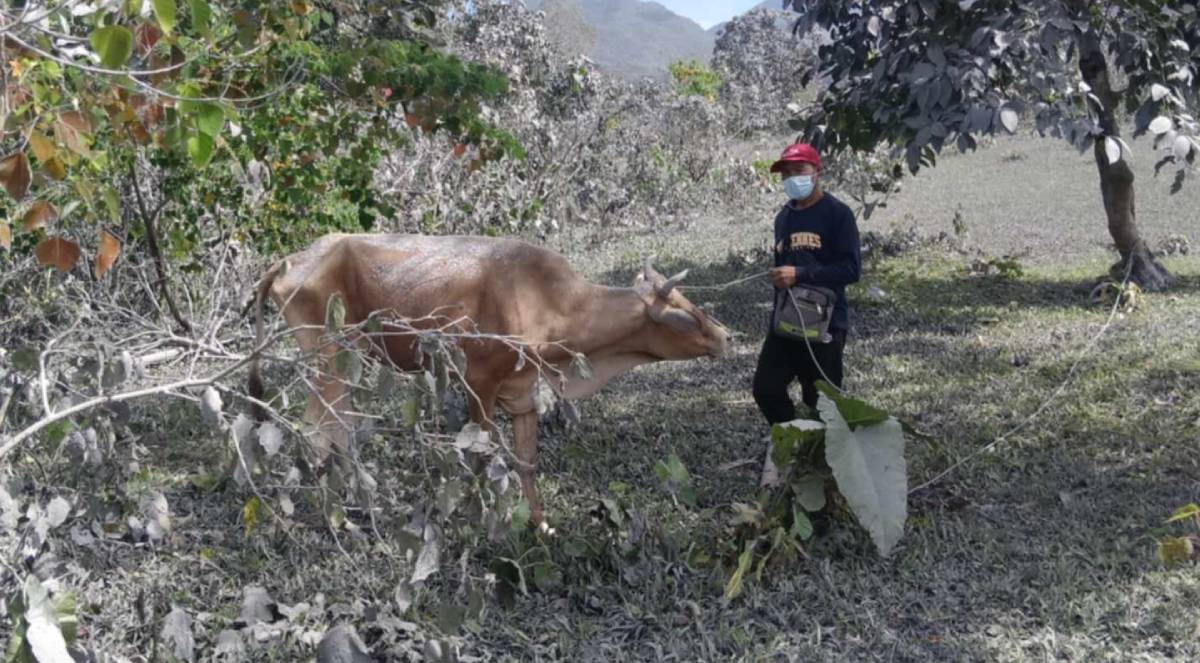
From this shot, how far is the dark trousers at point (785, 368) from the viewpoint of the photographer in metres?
4.99

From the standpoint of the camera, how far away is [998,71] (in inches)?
253

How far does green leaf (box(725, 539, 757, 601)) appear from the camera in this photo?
13.2 feet

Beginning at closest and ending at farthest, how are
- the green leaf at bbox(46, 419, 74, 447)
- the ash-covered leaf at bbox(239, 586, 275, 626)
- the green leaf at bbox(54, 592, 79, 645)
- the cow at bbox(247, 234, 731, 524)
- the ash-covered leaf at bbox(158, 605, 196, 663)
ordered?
1. the green leaf at bbox(54, 592, 79, 645)
2. the green leaf at bbox(46, 419, 74, 447)
3. the ash-covered leaf at bbox(158, 605, 196, 663)
4. the ash-covered leaf at bbox(239, 586, 275, 626)
5. the cow at bbox(247, 234, 731, 524)

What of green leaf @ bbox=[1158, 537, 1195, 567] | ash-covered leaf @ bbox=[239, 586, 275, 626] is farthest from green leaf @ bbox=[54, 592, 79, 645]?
green leaf @ bbox=[1158, 537, 1195, 567]

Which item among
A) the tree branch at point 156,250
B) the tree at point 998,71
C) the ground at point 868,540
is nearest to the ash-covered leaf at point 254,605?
the ground at point 868,540

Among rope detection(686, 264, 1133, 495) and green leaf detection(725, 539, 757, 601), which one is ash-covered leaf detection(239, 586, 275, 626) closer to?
green leaf detection(725, 539, 757, 601)

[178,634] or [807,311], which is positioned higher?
[807,311]

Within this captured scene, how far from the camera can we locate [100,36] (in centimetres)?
200

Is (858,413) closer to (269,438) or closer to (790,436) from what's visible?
(790,436)

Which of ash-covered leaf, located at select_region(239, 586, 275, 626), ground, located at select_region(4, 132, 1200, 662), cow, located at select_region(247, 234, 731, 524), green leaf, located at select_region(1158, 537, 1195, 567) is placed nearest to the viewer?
ash-covered leaf, located at select_region(239, 586, 275, 626)

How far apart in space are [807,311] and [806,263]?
0.23m

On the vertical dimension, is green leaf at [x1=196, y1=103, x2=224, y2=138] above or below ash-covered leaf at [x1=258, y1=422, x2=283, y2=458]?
above

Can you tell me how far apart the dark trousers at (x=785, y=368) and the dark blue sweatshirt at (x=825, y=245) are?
0.24 meters

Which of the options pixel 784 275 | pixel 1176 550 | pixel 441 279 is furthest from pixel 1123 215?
pixel 441 279
